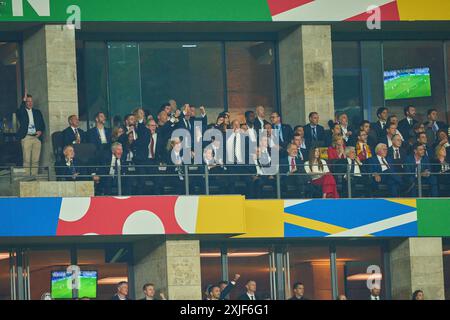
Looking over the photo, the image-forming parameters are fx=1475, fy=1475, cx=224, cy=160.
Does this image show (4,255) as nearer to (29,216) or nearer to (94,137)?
(29,216)

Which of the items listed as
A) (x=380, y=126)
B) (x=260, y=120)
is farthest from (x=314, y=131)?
(x=380, y=126)

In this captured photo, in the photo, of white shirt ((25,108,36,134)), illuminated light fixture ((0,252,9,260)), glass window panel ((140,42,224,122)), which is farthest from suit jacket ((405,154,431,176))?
illuminated light fixture ((0,252,9,260))

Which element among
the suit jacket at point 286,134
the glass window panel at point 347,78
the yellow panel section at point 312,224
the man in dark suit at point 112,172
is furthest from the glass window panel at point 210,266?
the glass window panel at point 347,78

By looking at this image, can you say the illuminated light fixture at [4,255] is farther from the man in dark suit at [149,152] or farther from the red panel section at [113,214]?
the man in dark suit at [149,152]

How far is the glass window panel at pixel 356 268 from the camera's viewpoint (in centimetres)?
3381

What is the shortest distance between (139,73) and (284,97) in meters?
3.67

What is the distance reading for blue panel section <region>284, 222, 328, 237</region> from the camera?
105 feet

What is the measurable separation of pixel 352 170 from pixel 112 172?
17.8ft

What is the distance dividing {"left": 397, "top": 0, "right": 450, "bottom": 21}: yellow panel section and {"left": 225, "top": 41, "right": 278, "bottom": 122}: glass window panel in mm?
3426

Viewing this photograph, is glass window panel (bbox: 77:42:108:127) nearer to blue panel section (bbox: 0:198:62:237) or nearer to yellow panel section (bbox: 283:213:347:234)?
blue panel section (bbox: 0:198:62:237)

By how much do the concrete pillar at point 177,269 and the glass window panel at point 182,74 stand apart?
544cm

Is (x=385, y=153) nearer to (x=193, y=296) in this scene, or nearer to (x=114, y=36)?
(x=193, y=296)

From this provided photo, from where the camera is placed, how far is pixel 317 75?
35781mm
